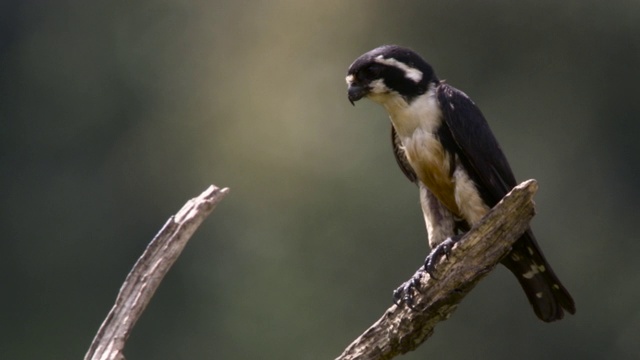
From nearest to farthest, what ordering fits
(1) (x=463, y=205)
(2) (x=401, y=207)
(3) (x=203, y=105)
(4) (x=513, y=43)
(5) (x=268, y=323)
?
(1) (x=463, y=205) → (2) (x=401, y=207) → (5) (x=268, y=323) → (4) (x=513, y=43) → (3) (x=203, y=105)

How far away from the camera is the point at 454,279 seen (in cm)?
750

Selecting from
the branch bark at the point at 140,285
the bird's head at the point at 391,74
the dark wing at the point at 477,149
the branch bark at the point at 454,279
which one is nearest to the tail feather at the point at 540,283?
the dark wing at the point at 477,149

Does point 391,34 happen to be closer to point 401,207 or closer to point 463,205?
point 401,207

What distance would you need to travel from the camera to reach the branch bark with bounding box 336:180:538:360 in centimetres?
732

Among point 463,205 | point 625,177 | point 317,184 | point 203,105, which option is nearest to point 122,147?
point 203,105

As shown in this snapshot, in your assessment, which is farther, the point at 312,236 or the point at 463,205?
the point at 312,236

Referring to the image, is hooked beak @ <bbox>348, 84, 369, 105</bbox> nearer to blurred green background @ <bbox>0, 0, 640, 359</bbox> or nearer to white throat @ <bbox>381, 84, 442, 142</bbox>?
white throat @ <bbox>381, 84, 442, 142</bbox>

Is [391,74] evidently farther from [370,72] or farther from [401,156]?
[401,156]

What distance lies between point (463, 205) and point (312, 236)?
16.0 m

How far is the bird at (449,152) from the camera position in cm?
834

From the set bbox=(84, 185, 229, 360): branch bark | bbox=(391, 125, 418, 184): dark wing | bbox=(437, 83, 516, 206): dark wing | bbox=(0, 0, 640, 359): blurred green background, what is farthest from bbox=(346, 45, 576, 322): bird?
bbox=(0, 0, 640, 359): blurred green background

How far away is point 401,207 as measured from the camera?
885 inches

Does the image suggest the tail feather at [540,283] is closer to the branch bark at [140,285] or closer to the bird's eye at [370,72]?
the bird's eye at [370,72]

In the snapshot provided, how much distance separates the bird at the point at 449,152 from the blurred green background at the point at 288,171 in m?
12.8
